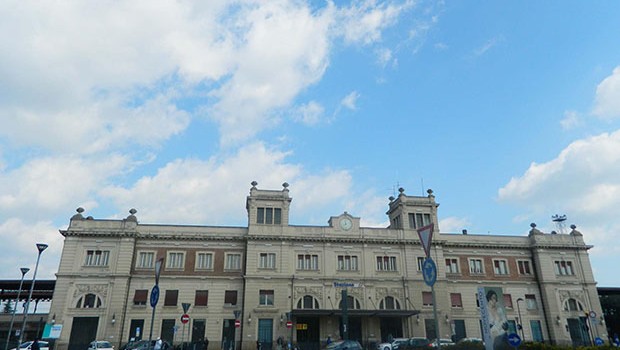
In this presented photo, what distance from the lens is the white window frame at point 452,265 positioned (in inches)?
1824

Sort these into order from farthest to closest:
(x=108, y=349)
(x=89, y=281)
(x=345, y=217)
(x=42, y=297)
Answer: (x=42, y=297), (x=345, y=217), (x=89, y=281), (x=108, y=349)

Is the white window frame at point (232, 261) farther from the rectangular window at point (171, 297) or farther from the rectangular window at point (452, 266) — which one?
the rectangular window at point (452, 266)

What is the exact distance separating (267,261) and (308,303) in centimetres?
593

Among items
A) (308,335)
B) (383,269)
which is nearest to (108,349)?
(308,335)

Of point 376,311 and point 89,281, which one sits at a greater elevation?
point 89,281

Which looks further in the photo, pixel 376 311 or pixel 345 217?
pixel 345 217

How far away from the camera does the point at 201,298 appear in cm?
4109

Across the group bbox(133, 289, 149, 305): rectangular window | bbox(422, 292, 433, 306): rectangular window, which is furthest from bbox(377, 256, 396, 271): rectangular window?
bbox(133, 289, 149, 305): rectangular window

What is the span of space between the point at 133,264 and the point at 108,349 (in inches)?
406

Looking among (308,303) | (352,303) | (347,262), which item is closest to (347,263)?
(347,262)

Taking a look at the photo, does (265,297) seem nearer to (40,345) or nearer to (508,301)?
(40,345)

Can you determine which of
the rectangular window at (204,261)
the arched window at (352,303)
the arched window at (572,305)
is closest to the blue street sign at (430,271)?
the arched window at (352,303)

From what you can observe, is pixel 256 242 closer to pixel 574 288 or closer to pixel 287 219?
pixel 287 219

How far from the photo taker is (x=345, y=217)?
151 ft
